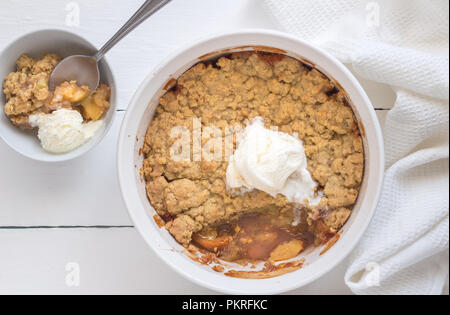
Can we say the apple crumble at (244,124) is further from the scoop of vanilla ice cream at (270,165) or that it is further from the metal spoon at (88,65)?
the metal spoon at (88,65)

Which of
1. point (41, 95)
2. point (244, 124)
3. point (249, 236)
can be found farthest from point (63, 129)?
point (249, 236)

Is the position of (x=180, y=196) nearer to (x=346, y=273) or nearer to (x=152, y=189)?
(x=152, y=189)

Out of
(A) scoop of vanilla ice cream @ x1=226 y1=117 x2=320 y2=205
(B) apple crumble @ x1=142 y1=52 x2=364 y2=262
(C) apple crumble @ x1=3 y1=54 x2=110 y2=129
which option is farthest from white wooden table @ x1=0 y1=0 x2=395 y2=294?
(A) scoop of vanilla ice cream @ x1=226 y1=117 x2=320 y2=205

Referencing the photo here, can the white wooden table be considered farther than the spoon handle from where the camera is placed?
Yes

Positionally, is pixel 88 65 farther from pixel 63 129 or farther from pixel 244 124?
pixel 244 124

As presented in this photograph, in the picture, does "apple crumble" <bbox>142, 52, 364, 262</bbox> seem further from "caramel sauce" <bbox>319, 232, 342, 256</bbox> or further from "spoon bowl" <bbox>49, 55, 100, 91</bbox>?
"spoon bowl" <bbox>49, 55, 100, 91</bbox>

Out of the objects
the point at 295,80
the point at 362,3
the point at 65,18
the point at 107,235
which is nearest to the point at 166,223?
the point at 107,235

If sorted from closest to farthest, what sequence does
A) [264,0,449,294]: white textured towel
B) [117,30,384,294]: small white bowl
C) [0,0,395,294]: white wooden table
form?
1. [117,30,384,294]: small white bowl
2. [264,0,449,294]: white textured towel
3. [0,0,395,294]: white wooden table
